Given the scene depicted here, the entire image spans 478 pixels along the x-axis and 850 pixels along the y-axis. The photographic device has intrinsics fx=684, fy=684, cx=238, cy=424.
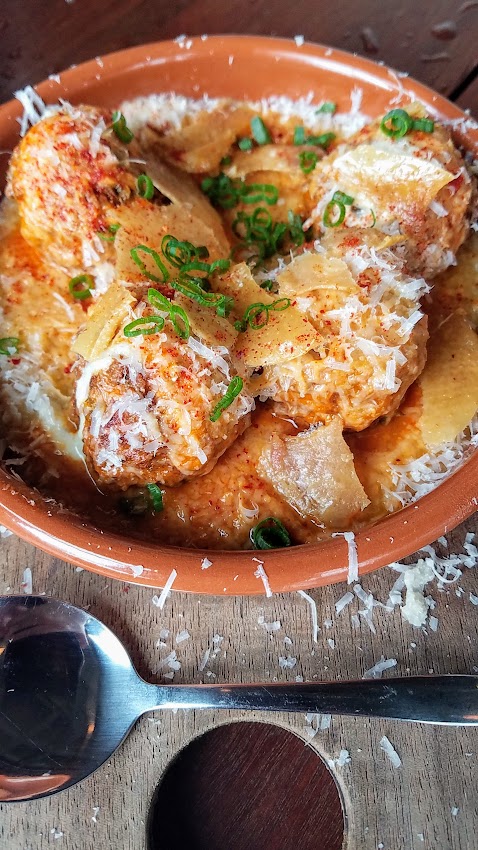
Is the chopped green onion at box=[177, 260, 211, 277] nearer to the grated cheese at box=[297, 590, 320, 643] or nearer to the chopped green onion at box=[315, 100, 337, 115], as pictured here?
the chopped green onion at box=[315, 100, 337, 115]

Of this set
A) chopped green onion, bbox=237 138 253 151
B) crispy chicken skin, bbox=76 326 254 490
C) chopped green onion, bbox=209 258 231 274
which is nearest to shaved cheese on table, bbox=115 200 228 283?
chopped green onion, bbox=209 258 231 274

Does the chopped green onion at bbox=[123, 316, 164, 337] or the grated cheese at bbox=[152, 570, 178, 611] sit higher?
the chopped green onion at bbox=[123, 316, 164, 337]

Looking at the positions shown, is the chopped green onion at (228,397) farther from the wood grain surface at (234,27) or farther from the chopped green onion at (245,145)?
the wood grain surface at (234,27)

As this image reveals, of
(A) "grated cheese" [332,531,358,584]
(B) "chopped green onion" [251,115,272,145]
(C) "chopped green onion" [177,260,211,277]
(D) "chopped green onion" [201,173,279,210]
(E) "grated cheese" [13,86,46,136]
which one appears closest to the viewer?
(A) "grated cheese" [332,531,358,584]

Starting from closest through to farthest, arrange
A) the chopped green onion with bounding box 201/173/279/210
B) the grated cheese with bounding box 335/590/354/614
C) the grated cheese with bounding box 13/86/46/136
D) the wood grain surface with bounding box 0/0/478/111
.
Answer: the grated cheese with bounding box 335/590/354/614 → the grated cheese with bounding box 13/86/46/136 → the chopped green onion with bounding box 201/173/279/210 → the wood grain surface with bounding box 0/0/478/111

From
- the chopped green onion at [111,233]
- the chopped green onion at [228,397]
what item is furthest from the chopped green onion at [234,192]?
the chopped green onion at [228,397]

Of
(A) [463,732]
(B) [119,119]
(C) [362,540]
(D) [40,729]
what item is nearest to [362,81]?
(B) [119,119]

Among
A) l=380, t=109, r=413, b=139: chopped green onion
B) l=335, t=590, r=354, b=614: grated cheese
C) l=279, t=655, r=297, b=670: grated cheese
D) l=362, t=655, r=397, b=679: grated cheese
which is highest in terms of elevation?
l=380, t=109, r=413, b=139: chopped green onion

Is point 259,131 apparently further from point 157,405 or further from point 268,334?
point 157,405

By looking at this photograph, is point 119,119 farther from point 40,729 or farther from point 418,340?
point 40,729
